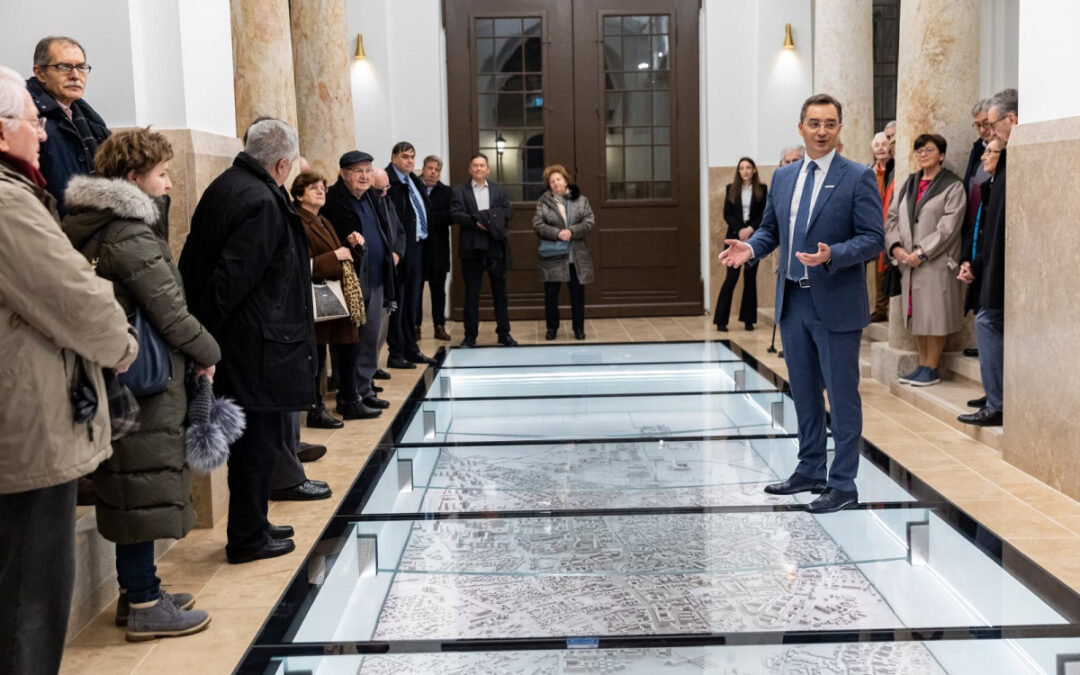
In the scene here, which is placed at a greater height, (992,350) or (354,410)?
(992,350)

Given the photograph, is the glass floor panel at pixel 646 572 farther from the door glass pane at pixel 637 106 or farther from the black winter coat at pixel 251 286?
the door glass pane at pixel 637 106

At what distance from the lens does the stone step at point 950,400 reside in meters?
6.31

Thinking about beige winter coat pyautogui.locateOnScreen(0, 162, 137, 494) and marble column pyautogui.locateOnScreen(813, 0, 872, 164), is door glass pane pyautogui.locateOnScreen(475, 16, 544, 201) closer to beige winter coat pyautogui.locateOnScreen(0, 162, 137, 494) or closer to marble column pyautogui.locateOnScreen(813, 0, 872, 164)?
marble column pyautogui.locateOnScreen(813, 0, 872, 164)

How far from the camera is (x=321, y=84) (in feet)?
29.2

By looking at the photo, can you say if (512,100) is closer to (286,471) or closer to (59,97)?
(286,471)

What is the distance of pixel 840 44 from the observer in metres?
10.6

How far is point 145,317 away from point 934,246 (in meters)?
5.26

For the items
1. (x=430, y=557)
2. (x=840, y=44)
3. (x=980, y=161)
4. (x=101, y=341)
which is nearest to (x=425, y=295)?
(x=840, y=44)

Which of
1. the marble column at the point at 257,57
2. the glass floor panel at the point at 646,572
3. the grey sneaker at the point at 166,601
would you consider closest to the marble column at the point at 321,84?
the marble column at the point at 257,57

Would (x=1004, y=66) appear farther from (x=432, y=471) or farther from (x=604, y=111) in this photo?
(x=432, y=471)

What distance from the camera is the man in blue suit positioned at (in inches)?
185

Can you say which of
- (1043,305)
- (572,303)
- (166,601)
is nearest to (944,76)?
(1043,305)

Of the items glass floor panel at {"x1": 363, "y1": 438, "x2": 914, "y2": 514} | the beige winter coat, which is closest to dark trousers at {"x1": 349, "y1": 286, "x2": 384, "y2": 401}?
glass floor panel at {"x1": 363, "y1": 438, "x2": 914, "y2": 514}

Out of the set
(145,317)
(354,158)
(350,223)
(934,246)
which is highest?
(354,158)
